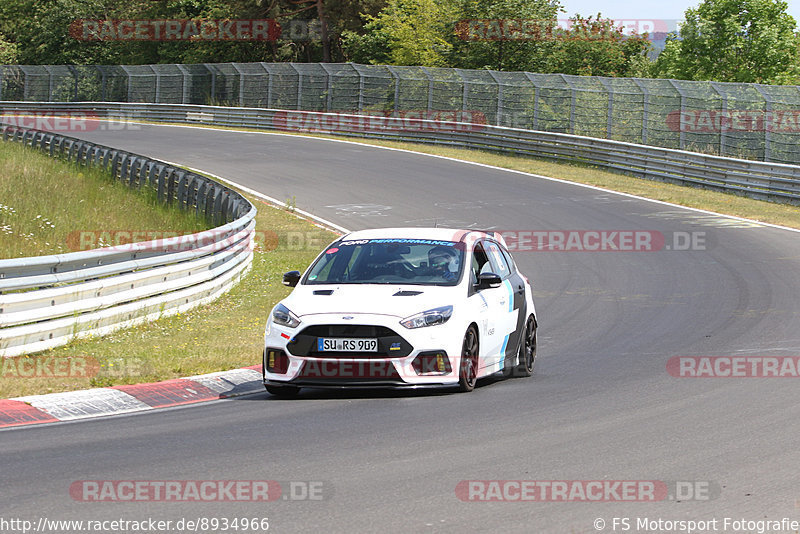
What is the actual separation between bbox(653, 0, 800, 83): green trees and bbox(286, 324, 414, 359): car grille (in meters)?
64.1

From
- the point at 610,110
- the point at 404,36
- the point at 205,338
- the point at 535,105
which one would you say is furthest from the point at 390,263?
the point at 404,36

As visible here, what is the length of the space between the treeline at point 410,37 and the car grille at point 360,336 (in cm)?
5668

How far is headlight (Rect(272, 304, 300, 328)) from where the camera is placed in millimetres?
9609

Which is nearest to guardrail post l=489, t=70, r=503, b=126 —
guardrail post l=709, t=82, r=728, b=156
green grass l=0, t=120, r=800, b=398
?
guardrail post l=709, t=82, r=728, b=156

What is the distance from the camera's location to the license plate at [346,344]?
9.40 metres

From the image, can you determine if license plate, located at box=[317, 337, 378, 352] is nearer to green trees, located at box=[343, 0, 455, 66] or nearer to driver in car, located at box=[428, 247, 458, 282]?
driver in car, located at box=[428, 247, 458, 282]

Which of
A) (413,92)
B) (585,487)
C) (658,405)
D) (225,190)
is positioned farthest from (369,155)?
(585,487)

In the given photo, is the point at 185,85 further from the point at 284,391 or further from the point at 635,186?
the point at 284,391

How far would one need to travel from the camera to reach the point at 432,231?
11.3m

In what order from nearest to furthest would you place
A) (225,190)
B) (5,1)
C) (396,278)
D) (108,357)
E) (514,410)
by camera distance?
1. (514,410)
2. (396,278)
3. (108,357)
4. (225,190)
5. (5,1)

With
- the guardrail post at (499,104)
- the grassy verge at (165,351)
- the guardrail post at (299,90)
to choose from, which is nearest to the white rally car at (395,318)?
the grassy verge at (165,351)

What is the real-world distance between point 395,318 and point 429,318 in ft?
1.03

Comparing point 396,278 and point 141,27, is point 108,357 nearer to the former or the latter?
point 396,278

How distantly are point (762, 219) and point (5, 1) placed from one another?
266ft
